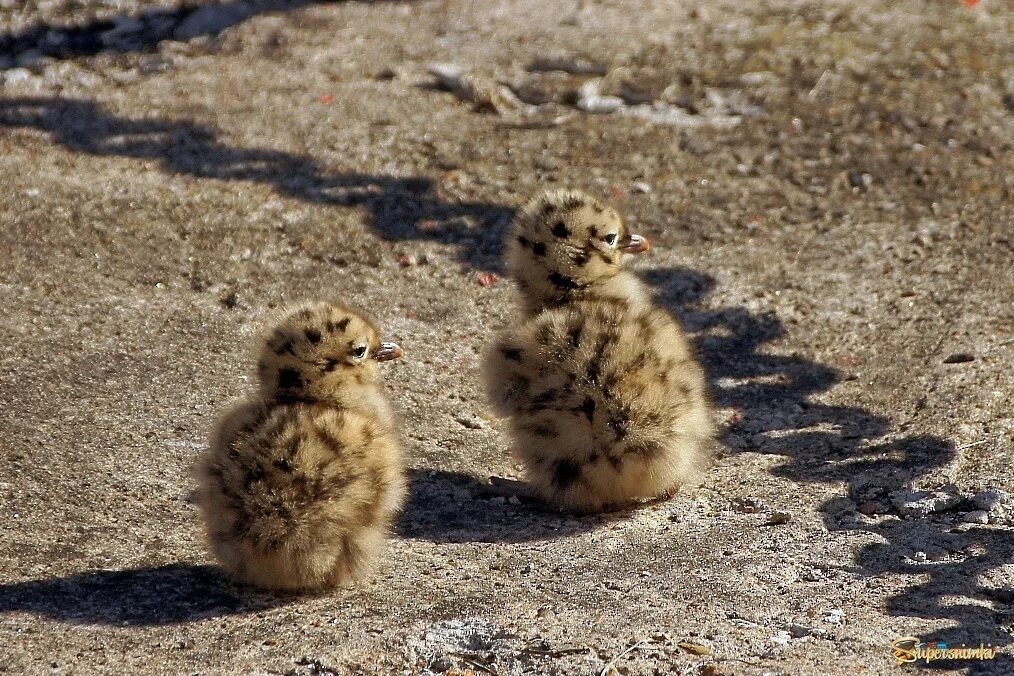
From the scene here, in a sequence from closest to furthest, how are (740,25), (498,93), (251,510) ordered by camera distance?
(251,510) < (498,93) < (740,25)

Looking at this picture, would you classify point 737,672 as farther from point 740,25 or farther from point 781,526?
point 740,25

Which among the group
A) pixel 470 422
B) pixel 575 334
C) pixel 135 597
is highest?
pixel 575 334

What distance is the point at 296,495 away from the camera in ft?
19.6

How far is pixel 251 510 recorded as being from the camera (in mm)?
5984

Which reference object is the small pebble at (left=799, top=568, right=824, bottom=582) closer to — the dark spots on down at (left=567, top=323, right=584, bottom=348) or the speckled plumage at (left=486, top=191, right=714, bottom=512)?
the speckled plumage at (left=486, top=191, right=714, bottom=512)

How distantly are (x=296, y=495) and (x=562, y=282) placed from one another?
7.73 feet

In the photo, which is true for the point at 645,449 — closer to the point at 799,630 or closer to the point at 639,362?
Answer: the point at 639,362

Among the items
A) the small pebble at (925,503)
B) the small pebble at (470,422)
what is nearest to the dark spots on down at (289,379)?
the small pebble at (470,422)

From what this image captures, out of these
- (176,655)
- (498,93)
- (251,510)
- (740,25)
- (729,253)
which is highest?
(740,25)

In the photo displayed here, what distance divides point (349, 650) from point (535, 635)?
0.75 meters

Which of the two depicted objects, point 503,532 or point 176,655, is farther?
point 503,532

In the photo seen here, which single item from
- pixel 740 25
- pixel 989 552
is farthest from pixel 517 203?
pixel 989 552

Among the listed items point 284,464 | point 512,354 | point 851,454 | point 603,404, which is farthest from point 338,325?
point 851,454

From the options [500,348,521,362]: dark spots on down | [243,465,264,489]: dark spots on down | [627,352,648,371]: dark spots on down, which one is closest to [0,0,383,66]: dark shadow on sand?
[500,348,521,362]: dark spots on down
